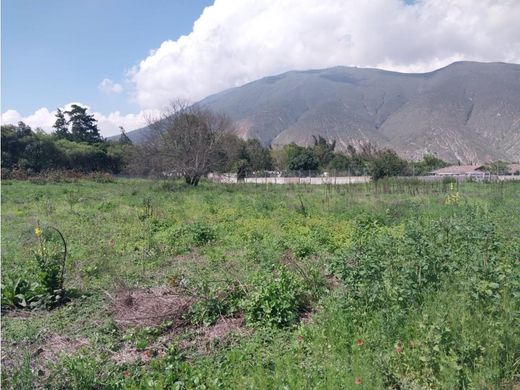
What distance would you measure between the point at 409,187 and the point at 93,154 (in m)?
37.3

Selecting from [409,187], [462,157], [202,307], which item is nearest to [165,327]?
[202,307]

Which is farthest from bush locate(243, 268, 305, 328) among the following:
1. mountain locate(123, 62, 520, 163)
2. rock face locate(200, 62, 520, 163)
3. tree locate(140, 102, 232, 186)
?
rock face locate(200, 62, 520, 163)

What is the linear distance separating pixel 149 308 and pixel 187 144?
2627 cm

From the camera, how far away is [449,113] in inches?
6201

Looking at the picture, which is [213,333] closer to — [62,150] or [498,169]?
[62,150]

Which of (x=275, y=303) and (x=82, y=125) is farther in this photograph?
(x=82, y=125)

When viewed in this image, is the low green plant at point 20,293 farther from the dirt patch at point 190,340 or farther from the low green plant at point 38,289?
the dirt patch at point 190,340

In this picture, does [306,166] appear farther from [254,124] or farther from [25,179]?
[254,124]

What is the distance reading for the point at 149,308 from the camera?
4.36 m

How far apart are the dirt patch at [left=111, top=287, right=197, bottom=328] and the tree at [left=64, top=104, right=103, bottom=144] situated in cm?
5448

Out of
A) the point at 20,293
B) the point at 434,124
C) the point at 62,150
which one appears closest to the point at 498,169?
the point at 62,150

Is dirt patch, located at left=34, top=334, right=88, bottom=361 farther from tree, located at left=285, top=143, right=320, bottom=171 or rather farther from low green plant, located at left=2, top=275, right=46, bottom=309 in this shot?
tree, located at left=285, top=143, right=320, bottom=171

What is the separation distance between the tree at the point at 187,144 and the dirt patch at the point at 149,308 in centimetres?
2399

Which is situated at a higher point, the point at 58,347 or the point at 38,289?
the point at 38,289
